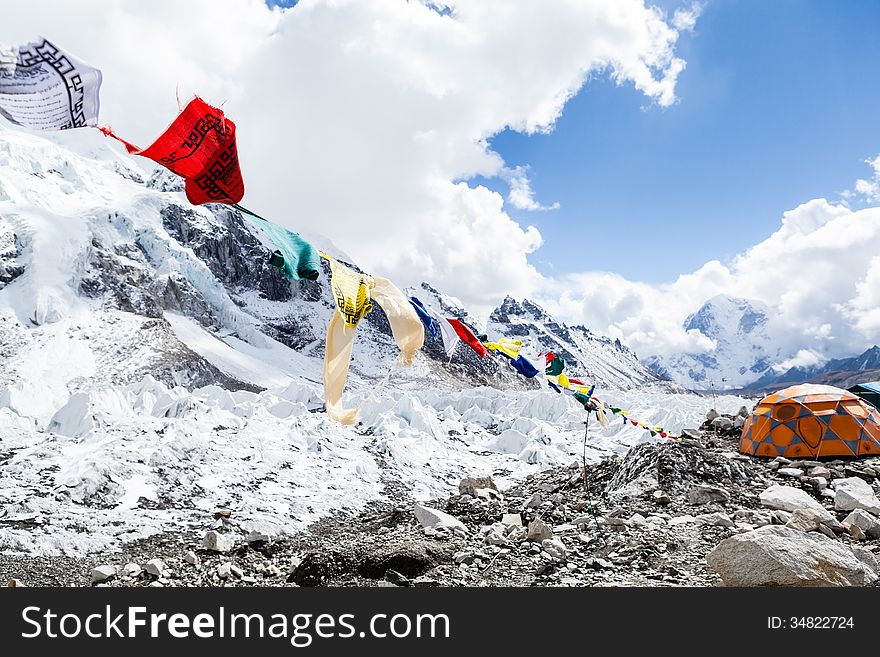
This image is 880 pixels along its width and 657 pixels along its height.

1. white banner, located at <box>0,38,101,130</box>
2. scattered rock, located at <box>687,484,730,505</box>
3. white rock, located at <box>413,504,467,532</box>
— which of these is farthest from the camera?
scattered rock, located at <box>687,484,730,505</box>

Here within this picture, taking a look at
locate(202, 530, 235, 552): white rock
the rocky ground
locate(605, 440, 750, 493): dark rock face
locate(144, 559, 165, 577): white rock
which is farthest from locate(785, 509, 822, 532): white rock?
locate(202, 530, 235, 552): white rock

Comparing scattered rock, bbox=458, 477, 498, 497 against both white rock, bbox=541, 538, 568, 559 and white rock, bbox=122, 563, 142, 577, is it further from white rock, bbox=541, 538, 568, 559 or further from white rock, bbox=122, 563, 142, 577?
white rock, bbox=122, 563, 142, 577

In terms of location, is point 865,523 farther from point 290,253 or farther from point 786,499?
point 290,253

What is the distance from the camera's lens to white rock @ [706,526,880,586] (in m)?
4.63

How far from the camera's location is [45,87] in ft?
12.7

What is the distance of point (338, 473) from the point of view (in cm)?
2464

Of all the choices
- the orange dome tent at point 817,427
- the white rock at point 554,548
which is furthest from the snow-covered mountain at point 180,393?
the orange dome tent at point 817,427

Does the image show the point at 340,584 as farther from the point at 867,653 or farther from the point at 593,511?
the point at 867,653

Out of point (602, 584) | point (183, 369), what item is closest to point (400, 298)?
point (602, 584)

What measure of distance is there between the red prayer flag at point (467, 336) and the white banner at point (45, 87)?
4.64 meters

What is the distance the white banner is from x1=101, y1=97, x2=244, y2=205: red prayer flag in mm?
505


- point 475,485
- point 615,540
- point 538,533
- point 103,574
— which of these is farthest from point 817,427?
point 103,574

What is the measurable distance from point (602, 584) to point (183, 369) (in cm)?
9429

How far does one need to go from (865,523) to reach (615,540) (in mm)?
3456
